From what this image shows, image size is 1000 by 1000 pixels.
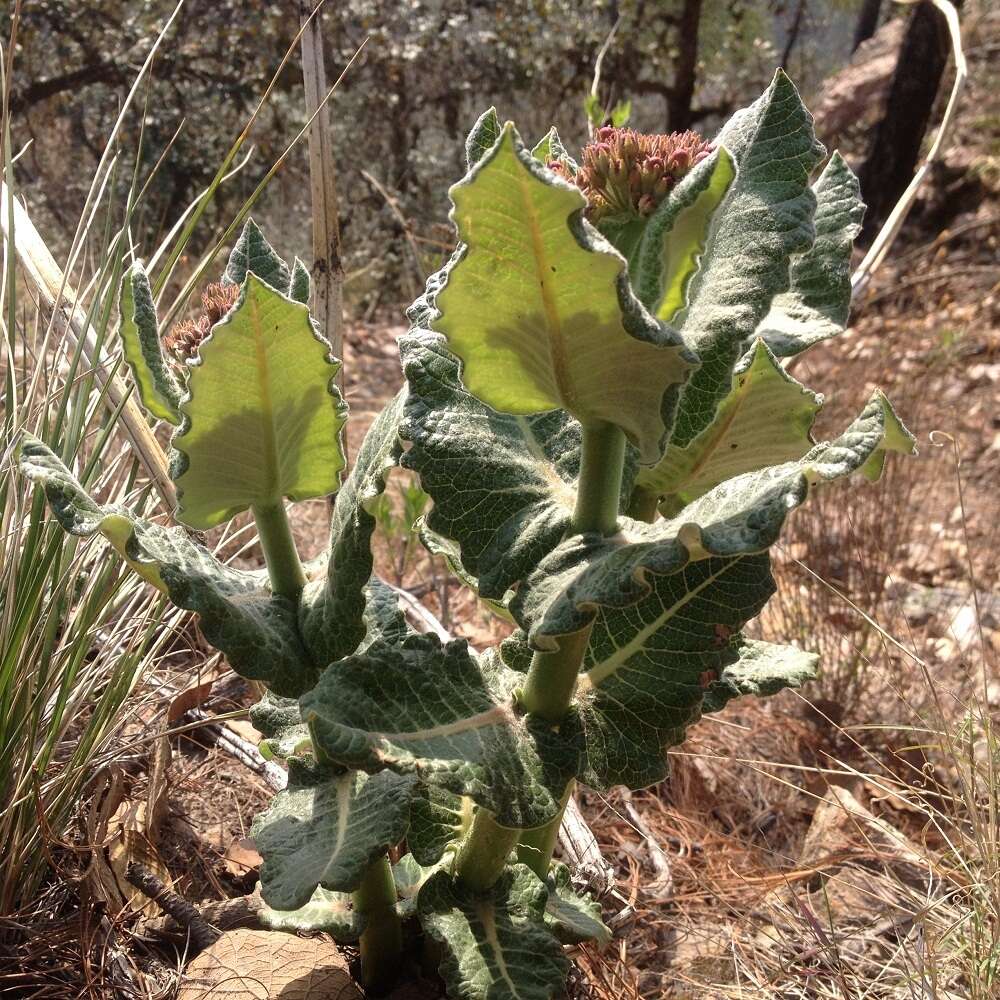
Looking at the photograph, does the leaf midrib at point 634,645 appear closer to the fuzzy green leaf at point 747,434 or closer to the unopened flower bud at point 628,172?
the fuzzy green leaf at point 747,434

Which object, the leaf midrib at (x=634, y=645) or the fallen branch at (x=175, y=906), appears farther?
the fallen branch at (x=175, y=906)

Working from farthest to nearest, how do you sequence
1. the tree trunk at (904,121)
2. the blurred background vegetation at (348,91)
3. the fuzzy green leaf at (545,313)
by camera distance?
1. the tree trunk at (904,121)
2. the blurred background vegetation at (348,91)
3. the fuzzy green leaf at (545,313)

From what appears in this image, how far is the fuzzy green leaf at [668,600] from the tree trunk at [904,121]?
17.5ft

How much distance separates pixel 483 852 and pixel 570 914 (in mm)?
156

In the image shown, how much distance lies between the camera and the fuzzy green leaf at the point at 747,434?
812mm

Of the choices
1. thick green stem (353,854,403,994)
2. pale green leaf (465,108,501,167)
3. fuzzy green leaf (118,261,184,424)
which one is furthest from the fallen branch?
pale green leaf (465,108,501,167)

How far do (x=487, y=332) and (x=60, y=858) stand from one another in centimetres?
88

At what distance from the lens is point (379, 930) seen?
95 centimetres

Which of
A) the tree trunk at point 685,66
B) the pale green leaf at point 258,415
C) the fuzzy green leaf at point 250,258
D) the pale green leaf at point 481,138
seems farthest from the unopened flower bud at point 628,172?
the tree trunk at point 685,66

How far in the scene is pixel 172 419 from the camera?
816mm

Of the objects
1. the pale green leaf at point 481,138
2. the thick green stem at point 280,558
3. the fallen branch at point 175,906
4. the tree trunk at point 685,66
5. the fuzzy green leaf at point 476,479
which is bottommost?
the fallen branch at point 175,906

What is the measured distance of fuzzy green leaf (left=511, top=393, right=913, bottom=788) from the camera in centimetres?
64

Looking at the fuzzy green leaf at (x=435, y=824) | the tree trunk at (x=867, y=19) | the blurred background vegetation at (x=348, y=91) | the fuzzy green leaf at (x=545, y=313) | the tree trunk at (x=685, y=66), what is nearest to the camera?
the fuzzy green leaf at (x=545, y=313)

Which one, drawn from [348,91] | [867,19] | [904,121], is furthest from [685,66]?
[867,19]
